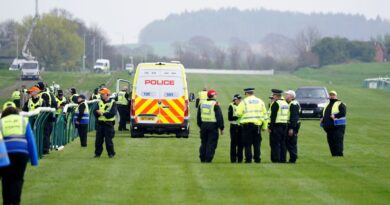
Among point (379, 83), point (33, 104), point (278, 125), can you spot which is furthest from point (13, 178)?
point (379, 83)

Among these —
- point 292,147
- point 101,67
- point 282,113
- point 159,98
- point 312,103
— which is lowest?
point 101,67

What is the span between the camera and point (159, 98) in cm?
3341

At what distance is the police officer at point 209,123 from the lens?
2361 centimetres

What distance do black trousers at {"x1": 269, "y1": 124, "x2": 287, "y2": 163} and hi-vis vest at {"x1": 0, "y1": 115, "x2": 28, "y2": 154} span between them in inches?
378

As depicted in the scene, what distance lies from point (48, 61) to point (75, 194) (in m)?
132

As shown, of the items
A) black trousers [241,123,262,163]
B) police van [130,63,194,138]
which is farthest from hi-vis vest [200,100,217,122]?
police van [130,63,194,138]

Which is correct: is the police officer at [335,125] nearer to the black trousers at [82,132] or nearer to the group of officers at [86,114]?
the group of officers at [86,114]

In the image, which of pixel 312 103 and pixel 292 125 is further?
pixel 312 103

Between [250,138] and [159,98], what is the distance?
404 inches

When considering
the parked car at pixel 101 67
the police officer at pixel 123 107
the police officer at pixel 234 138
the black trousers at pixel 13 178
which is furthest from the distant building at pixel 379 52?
the black trousers at pixel 13 178

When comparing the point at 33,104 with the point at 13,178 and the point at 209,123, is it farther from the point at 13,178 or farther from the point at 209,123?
the point at 13,178

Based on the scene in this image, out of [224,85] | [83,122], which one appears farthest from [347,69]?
[83,122]

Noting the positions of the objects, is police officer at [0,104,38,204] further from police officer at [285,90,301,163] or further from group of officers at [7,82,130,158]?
police officer at [285,90,301,163]

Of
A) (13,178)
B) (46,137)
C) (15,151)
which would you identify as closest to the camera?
(13,178)
